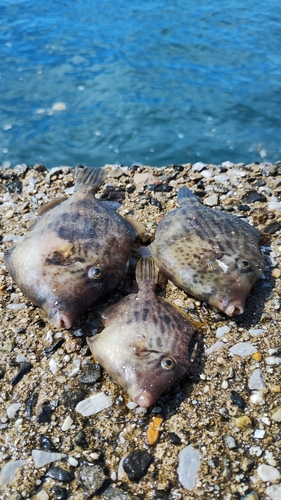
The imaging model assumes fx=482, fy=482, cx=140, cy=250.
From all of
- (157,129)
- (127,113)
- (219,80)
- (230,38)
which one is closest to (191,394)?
(157,129)

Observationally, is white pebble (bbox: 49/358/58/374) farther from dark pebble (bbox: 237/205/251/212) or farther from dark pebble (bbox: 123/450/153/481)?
dark pebble (bbox: 237/205/251/212)

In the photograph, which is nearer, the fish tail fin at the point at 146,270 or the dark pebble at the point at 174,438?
the dark pebble at the point at 174,438

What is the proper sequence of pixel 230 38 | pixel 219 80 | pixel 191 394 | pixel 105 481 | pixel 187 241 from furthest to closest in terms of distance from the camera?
pixel 230 38 → pixel 219 80 → pixel 187 241 → pixel 191 394 → pixel 105 481

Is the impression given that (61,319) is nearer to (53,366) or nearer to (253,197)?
(53,366)

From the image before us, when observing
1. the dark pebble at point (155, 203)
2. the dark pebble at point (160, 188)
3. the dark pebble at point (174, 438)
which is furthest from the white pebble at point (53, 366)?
the dark pebble at point (160, 188)

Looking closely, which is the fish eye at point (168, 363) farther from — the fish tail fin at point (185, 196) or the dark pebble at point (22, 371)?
the fish tail fin at point (185, 196)

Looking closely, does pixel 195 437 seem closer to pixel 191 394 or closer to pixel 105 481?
pixel 191 394

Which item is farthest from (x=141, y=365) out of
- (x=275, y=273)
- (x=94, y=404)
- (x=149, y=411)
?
(x=275, y=273)
